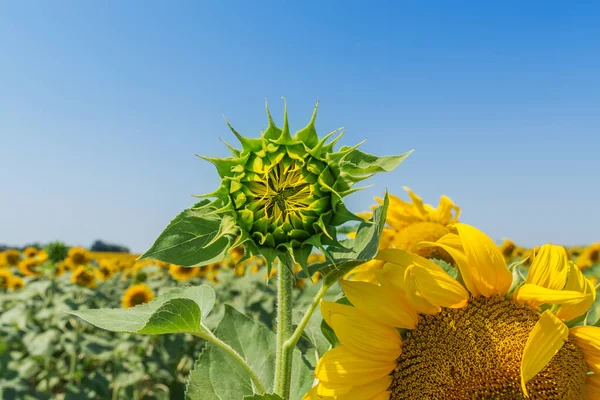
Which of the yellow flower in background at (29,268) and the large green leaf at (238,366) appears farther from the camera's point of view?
the yellow flower in background at (29,268)

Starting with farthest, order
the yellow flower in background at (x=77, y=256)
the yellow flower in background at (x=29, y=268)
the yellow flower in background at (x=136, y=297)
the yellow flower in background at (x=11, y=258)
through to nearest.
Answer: the yellow flower in background at (x=11, y=258) → the yellow flower in background at (x=29, y=268) → the yellow flower in background at (x=77, y=256) → the yellow flower in background at (x=136, y=297)

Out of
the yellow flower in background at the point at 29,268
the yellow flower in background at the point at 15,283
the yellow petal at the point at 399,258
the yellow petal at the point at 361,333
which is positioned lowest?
the yellow flower in background at the point at 15,283

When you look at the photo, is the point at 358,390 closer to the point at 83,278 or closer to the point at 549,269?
the point at 549,269

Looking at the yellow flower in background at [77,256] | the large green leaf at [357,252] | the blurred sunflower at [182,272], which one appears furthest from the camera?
the yellow flower in background at [77,256]

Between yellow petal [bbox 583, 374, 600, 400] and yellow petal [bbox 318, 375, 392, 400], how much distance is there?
41cm

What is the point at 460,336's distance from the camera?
41.0 inches

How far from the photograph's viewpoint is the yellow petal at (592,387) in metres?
1.10

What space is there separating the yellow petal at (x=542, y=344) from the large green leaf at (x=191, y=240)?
1.87 ft

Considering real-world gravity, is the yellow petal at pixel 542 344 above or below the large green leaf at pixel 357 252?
below

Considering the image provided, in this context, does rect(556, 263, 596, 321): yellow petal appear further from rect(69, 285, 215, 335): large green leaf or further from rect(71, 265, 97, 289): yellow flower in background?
rect(71, 265, 97, 289): yellow flower in background

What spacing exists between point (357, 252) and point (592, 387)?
22.6 inches

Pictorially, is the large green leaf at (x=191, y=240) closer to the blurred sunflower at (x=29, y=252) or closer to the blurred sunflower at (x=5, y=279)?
the blurred sunflower at (x=5, y=279)

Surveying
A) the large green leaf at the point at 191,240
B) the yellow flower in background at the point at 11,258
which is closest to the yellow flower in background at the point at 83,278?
the yellow flower in background at the point at 11,258

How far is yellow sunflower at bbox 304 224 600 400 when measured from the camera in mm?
1002
